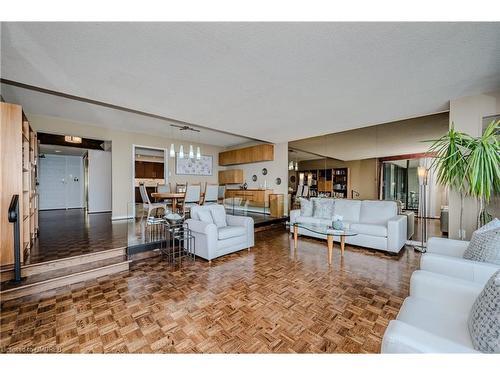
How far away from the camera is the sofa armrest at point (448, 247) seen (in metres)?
2.03

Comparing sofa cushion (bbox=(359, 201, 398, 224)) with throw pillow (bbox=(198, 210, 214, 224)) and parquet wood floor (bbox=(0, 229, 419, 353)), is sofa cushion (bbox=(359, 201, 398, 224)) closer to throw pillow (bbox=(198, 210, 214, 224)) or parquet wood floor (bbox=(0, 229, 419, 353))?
parquet wood floor (bbox=(0, 229, 419, 353))

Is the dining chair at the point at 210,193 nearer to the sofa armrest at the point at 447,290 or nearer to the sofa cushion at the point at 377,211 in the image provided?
the sofa cushion at the point at 377,211

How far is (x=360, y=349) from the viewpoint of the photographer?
4.82 feet

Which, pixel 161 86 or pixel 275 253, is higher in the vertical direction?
pixel 161 86

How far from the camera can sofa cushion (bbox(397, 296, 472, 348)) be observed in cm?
105

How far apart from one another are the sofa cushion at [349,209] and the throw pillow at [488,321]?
3.40 m

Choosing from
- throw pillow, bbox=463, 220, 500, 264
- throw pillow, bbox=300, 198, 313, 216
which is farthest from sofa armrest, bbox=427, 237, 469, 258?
throw pillow, bbox=300, 198, 313, 216

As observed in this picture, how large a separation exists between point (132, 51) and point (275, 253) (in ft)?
10.9

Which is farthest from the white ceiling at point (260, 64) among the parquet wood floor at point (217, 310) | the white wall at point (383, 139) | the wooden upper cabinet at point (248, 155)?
the wooden upper cabinet at point (248, 155)

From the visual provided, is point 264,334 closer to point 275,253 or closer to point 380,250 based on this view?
point 275,253

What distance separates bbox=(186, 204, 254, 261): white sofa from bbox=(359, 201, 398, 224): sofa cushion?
2.33 m
